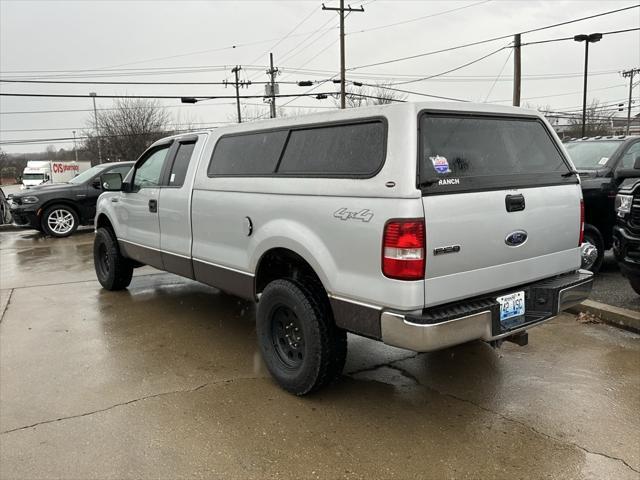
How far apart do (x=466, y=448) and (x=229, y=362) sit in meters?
2.10

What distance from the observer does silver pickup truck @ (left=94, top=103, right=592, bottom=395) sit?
2.88m

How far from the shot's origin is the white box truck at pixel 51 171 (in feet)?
147

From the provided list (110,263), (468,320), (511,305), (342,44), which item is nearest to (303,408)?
(468,320)

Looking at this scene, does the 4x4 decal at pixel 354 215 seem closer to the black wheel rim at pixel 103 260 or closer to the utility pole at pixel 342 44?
the black wheel rim at pixel 103 260

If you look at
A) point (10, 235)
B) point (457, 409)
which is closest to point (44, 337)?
point (457, 409)

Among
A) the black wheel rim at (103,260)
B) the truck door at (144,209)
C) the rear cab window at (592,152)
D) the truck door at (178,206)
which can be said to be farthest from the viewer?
the rear cab window at (592,152)

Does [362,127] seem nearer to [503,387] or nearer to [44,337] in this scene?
[503,387]

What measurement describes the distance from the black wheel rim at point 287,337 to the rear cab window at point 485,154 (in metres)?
1.43

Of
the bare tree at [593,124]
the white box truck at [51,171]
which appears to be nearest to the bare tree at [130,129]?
the white box truck at [51,171]

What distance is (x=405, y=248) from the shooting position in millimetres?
2801

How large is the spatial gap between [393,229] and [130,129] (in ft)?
165

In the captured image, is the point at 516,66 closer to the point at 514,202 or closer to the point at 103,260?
the point at 103,260

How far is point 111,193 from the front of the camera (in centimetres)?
645

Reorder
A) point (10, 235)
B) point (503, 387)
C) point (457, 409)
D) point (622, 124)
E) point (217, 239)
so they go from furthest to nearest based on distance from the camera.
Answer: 1. point (622, 124)
2. point (10, 235)
3. point (217, 239)
4. point (503, 387)
5. point (457, 409)
